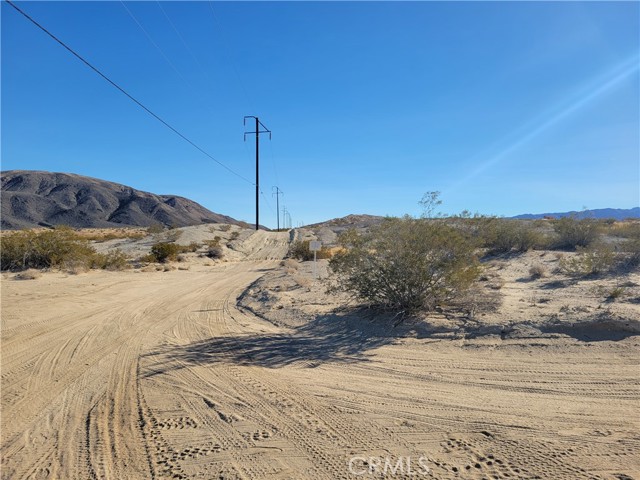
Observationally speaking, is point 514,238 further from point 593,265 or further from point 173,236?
point 173,236

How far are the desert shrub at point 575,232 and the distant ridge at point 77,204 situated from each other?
4581 inches

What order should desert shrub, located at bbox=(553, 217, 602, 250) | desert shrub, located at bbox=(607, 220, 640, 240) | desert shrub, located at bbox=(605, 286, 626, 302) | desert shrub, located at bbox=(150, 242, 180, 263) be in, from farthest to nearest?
desert shrub, located at bbox=(150, 242, 180, 263) → desert shrub, located at bbox=(553, 217, 602, 250) → desert shrub, located at bbox=(607, 220, 640, 240) → desert shrub, located at bbox=(605, 286, 626, 302)

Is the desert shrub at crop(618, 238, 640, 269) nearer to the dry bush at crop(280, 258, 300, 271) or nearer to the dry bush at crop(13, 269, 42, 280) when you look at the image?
the dry bush at crop(280, 258, 300, 271)

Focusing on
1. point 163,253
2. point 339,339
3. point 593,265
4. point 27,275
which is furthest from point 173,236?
point 593,265

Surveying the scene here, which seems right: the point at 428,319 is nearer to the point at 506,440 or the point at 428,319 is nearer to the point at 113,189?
the point at 506,440

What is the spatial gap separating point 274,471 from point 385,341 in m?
4.95

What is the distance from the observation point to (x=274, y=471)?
13.1ft

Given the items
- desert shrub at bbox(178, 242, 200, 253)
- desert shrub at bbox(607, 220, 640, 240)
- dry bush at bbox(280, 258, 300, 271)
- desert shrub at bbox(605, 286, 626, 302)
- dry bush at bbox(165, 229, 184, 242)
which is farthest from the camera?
dry bush at bbox(165, 229, 184, 242)

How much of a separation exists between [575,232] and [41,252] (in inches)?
1152

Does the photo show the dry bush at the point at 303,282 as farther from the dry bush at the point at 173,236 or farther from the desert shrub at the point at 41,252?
the dry bush at the point at 173,236

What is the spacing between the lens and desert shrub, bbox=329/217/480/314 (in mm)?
9773

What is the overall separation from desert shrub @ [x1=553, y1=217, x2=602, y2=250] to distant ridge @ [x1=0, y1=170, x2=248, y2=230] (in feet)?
382

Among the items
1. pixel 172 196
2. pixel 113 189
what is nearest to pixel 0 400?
pixel 113 189

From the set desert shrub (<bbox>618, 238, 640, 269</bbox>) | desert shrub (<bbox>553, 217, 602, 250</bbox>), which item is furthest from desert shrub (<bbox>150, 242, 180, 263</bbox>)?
desert shrub (<bbox>618, 238, 640, 269</bbox>)
